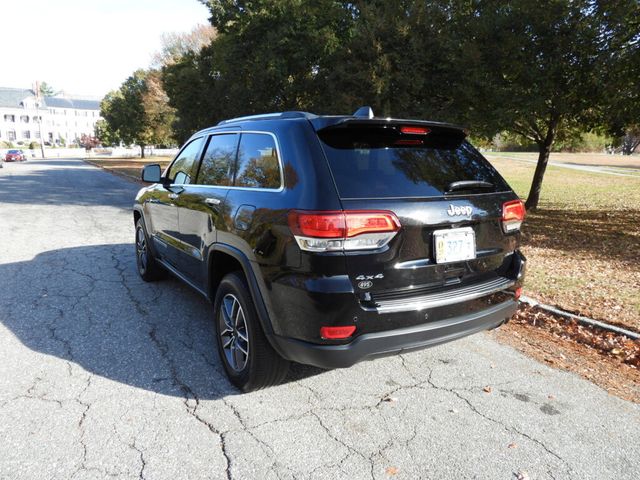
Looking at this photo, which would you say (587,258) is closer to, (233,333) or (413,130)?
(413,130)

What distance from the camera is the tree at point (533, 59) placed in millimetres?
8672

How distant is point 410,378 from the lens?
3260 mm

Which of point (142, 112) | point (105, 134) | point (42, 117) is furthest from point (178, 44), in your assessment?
point (42, 117)

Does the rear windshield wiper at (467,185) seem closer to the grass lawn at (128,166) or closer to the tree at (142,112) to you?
the grass lawn at (128,166)

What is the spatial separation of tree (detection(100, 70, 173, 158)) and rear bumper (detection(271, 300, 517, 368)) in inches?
1568

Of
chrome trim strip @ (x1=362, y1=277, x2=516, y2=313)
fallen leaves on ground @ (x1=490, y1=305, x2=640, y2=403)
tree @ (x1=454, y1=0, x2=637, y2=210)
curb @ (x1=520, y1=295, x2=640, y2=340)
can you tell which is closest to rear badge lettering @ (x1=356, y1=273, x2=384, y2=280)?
chrome trim strip @ (x1=362, y1=277, x2=516, y2=313)

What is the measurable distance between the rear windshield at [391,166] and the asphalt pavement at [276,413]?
55.6 inches

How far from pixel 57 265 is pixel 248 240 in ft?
15.3

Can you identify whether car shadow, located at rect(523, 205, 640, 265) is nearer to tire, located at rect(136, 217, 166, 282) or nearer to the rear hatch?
the rear hatch

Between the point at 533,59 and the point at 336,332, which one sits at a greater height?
the point at 533,59

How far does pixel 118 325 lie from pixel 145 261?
141 centimetres

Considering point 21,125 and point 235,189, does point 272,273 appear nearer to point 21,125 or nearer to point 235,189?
point 235,189

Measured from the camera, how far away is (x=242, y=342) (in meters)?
3.06

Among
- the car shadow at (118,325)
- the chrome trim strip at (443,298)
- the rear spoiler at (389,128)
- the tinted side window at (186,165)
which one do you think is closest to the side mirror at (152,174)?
the tinted side window at (186,165)
